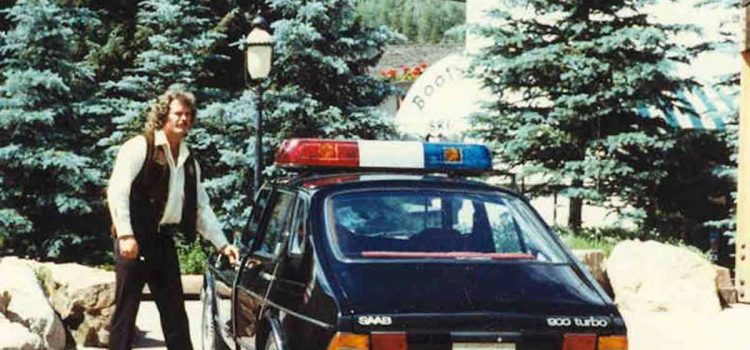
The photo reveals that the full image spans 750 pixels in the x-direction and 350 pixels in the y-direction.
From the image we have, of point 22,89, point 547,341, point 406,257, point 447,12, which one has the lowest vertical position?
point 547,341

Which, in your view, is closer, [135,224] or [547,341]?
[547,341]

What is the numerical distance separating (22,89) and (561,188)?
807cm

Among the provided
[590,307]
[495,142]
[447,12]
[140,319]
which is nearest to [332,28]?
[495,142]

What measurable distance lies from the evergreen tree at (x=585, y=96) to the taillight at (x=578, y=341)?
11.5 m

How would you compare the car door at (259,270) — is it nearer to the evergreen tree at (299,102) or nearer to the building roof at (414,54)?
the evergreen tree at (299,102)

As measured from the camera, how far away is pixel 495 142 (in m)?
17.2

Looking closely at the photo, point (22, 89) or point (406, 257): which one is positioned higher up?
point (22, 89)

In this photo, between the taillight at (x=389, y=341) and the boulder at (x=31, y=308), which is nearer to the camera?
the taillight at (x=389, y=341)

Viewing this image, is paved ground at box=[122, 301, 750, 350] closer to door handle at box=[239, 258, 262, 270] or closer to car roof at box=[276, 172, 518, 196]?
door handle at box=[239, 258, 262, 270]

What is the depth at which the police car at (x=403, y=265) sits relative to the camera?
15.6 feet

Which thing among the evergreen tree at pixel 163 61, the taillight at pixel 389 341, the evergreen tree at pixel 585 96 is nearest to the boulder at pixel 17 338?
the taillight at pixel 389 341

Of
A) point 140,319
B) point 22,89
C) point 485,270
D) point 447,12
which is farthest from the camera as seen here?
point 447,12

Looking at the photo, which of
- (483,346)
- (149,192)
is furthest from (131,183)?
(483,346)

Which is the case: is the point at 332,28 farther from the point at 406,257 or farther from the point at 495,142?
the point at 406,257
